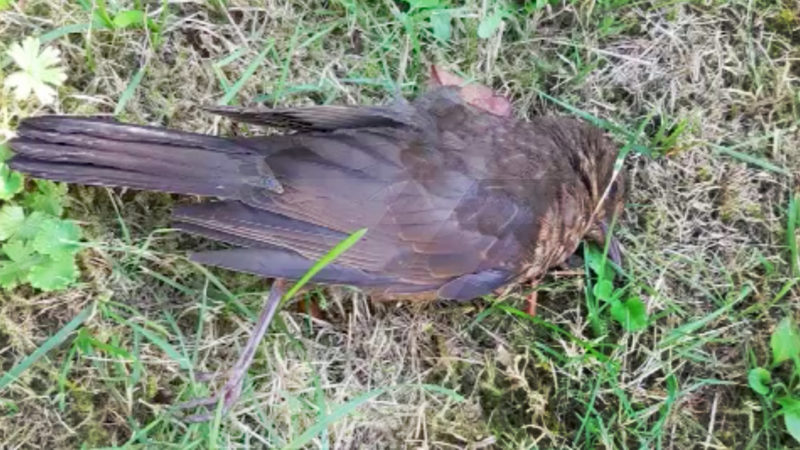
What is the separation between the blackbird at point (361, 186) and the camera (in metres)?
3.30

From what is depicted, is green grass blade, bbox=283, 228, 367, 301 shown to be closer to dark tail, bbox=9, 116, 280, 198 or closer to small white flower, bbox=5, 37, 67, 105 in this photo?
dark tail, bbox=9, 116, 280, 198

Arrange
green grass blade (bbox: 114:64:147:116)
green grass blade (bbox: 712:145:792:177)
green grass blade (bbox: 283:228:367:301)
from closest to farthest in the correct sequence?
1. green grass blade (bbox: 283:228:367:301)
2. green grass blade (bbox: 114:64:147:116)
3. green grass blade (bbox: 712:145:792:177)

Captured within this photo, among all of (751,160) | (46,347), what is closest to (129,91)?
(46,347)

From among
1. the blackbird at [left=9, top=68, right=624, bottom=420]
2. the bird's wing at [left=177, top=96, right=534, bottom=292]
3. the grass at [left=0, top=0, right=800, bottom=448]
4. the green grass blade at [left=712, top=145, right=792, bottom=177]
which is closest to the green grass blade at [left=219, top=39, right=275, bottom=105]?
the grass at [left=0, top=0, right=800, bottom=448]

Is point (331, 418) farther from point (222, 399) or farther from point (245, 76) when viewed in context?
point (245, 76)

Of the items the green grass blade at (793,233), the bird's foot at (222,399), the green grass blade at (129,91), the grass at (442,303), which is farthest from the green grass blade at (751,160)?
the green grass blade at (129,91)

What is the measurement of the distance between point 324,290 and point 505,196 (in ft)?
2.59

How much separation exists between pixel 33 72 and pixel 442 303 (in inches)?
70.5

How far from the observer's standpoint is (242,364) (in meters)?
3.53

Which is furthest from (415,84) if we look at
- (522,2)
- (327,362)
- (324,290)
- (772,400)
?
(772,400)

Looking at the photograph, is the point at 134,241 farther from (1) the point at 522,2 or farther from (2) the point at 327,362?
(1) the point at 522,2

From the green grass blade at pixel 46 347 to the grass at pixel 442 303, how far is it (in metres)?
0.01

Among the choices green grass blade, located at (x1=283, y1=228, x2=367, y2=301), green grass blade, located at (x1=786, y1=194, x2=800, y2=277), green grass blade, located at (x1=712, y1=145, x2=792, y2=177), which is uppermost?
green grass blade, located at (x1=283, y1=228, x2=367, y2=301)

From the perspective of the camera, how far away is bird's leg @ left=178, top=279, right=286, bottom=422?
3486 mm
